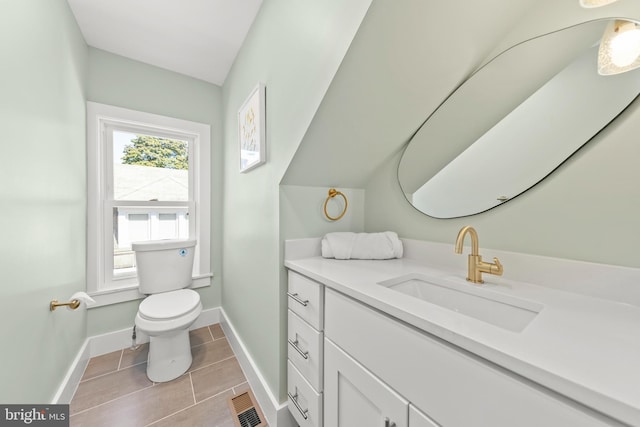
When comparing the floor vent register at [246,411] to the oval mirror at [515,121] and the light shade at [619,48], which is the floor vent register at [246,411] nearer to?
the oval mirror at [515,121]

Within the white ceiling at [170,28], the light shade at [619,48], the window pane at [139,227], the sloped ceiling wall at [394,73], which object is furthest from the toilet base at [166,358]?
the light shade at [619,48]

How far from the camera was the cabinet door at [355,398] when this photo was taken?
2.10ft

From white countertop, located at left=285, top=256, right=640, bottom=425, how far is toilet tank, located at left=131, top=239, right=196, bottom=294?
5.62ft

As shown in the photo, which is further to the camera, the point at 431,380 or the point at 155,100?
the point at 155,100

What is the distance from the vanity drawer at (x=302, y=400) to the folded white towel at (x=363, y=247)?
592 millimetres

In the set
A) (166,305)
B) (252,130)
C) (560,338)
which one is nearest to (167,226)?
(166,305)

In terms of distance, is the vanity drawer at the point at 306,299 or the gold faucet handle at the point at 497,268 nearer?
the gold faucet handle at the point at 497,268

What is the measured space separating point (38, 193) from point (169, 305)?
0.97 metres

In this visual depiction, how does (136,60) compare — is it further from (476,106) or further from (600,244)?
(600,244)

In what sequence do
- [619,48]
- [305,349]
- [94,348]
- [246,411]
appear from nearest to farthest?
1. [619,48]
2. [305,349]
3. [246,411]
4. [94,348]

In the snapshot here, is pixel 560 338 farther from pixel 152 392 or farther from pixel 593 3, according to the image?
pixel 152 392

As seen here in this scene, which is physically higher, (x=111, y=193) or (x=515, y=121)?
(x=515, y=121)

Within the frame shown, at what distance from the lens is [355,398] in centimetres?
78

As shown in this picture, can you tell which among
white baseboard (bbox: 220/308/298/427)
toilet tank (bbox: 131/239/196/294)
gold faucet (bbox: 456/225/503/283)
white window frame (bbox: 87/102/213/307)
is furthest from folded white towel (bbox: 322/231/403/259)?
white window frame (bbox: 87/102/213/307)
